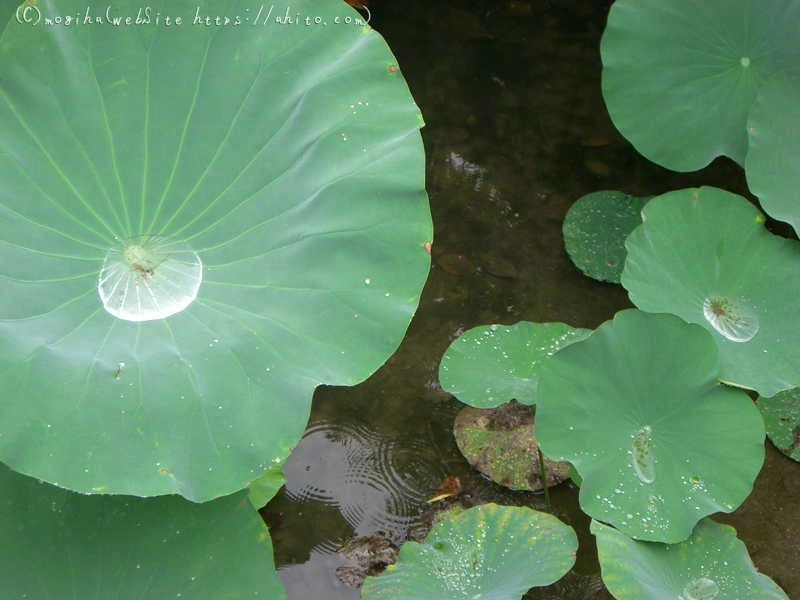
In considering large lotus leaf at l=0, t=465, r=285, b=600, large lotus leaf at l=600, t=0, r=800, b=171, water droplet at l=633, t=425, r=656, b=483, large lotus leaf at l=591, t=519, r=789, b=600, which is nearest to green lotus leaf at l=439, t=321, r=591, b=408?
water droplet at l=633, t=425, r=656, b=483

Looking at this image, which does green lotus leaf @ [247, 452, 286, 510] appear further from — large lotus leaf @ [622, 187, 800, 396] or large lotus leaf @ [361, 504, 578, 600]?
large lotus leaf @ [622, 187, 800, 396]

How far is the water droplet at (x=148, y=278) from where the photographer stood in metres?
1.65

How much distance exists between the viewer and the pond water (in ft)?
7.27

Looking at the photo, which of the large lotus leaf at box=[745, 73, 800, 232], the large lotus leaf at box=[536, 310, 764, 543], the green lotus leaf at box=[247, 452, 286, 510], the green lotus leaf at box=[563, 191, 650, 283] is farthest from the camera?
the green lotus leaf at box=[563, 191, 650, 283]

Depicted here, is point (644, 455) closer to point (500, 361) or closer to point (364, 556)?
Result: point (500, 361)

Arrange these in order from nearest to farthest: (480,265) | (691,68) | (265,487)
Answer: (265,487) → (691,68) → (480,265)

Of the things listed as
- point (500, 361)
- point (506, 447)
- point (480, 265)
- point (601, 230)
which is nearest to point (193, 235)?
point (500, 361)

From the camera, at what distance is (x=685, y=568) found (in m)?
1.86

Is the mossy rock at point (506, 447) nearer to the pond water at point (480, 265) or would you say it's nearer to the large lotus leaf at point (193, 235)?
the pond water at point (480, 265)

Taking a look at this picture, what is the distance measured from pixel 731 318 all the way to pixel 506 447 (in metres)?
0.72

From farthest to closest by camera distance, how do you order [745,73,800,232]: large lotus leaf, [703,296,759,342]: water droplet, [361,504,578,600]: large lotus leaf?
1. [745,73,800,232]: large lotus leaf
2. [703,296,759,342]: water droplet
3. [361,504,578,600]: large lotus leaf

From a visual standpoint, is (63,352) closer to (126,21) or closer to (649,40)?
(126,21)

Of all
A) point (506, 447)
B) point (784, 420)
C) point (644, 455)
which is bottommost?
point (784, 420)

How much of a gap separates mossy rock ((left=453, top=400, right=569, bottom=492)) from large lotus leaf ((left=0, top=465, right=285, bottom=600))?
0.77 meters
